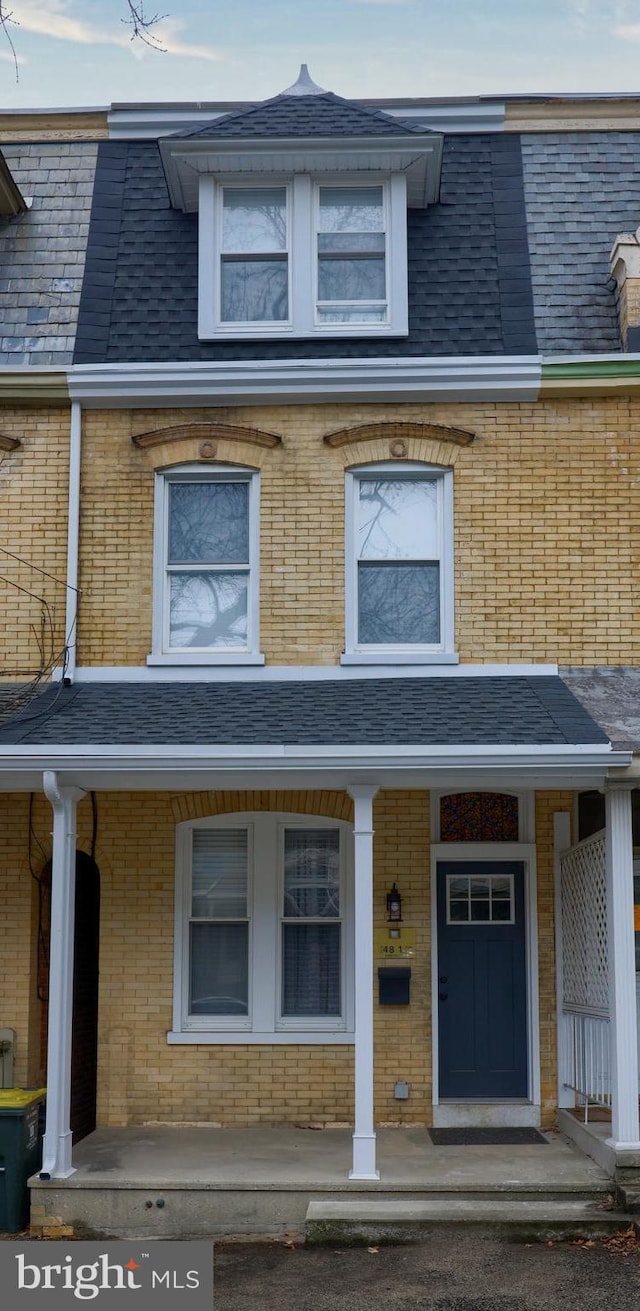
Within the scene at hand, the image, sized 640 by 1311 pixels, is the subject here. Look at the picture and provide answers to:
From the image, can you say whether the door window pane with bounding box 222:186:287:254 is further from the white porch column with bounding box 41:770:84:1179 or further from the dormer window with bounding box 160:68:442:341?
the white porch column with bounding box 41:770:84:1179

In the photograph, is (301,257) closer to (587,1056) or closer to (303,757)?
(303,757)

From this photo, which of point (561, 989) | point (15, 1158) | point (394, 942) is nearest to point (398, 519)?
point (394, 942)

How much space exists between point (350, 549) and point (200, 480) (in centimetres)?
144

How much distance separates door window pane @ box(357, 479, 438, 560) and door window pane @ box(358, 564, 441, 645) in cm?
15

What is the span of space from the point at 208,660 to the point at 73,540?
156 cm

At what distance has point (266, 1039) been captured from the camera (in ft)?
35.7

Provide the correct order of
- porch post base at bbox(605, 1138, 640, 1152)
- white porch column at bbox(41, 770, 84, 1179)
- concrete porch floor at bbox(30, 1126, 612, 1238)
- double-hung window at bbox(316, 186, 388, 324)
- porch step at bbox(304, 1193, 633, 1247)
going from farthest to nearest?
double-hung window at bbox(316, 186, 388, 324) < white porch column at bbox(41, 770, 84, 1179) < porch post base at bbox(605, 1138, 640, 1152) < concrete porch floor at bbox(30, 1126, 612, 1238) < porch step at bbox(304, 1193, 633, 1247)

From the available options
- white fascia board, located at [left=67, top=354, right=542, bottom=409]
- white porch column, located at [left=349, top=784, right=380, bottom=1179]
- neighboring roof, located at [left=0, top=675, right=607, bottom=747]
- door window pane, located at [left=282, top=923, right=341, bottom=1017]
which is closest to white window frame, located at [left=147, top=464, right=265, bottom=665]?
neighboring roof, located at [left=0, top=675, right=607, bottom=747]

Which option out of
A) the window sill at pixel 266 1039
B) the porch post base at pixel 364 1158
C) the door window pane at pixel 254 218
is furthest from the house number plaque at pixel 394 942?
the door window pane at pixel 254 218

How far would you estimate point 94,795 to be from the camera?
36.7ft

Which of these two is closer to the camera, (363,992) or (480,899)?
(363,992)

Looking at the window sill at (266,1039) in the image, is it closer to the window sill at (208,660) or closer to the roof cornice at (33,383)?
the window sill at (208,660)

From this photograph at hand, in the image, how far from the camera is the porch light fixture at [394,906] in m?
10.9

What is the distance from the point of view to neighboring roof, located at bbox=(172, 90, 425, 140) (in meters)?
11.5
